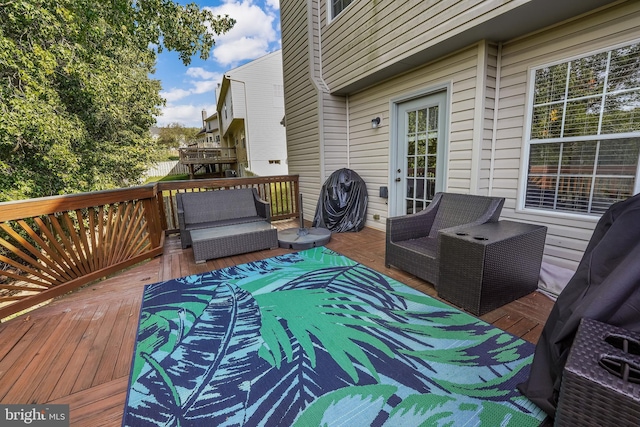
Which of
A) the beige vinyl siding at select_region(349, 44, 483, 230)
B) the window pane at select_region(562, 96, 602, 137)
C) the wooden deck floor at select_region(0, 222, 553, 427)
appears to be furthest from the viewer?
the beige vinyl siding at select_region(349, 44, 483, 230)

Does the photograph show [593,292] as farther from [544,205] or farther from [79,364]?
[79,364]

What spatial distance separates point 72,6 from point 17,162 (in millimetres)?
3005

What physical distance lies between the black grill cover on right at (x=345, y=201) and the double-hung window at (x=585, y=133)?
2497mm

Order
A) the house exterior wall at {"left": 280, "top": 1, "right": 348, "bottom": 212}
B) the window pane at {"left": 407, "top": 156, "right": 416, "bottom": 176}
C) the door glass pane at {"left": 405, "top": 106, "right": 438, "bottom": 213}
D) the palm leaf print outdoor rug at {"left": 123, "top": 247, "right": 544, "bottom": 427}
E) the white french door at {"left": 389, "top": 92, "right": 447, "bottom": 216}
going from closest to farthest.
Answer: the palm leaf print outdoor rug at {"left": 123, "top": 247, "right": 544, "bottom": 427}, the white french door at {"left": 389, "top": 92, "right": 447, "bottom": 216}, the door glass pane at {"left": 405, "top": 106, "right": 438, "bottom": 213}, the window pane at {"left": 407, "top": 156, "right": 416, "bottom": 176}, the house exterior wall at {"left": 280, "top": 1, "right": 348, "bottom": 212}

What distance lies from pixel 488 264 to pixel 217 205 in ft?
A: 12.4

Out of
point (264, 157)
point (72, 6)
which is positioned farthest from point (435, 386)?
point (264, 157)

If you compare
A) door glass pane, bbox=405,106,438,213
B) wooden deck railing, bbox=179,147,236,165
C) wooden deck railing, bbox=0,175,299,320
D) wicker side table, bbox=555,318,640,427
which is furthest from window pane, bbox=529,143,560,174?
wooden deck railing, bbox=179,147,236,165

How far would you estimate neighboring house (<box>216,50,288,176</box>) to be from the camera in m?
13.1

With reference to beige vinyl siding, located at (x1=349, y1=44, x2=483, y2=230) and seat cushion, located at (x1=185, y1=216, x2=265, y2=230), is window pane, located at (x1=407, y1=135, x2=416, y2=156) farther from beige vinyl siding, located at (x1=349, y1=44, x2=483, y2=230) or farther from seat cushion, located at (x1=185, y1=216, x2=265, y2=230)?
seat cushion, located at (x1=185, y1=216, x2=265, y2=230)

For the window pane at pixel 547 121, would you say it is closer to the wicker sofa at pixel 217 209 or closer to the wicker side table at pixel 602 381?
the wicker side table at pixel 602 381

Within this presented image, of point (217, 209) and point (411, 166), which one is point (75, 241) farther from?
A: point (411, 166)

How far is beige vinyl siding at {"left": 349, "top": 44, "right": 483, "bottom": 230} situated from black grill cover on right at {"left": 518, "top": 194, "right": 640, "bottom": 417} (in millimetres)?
2258

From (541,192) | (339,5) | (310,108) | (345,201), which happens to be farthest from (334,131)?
(541,192)

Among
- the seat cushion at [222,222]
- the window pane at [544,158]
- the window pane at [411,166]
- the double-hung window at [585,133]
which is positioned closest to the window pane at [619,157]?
the double-hung window at [585,133]
